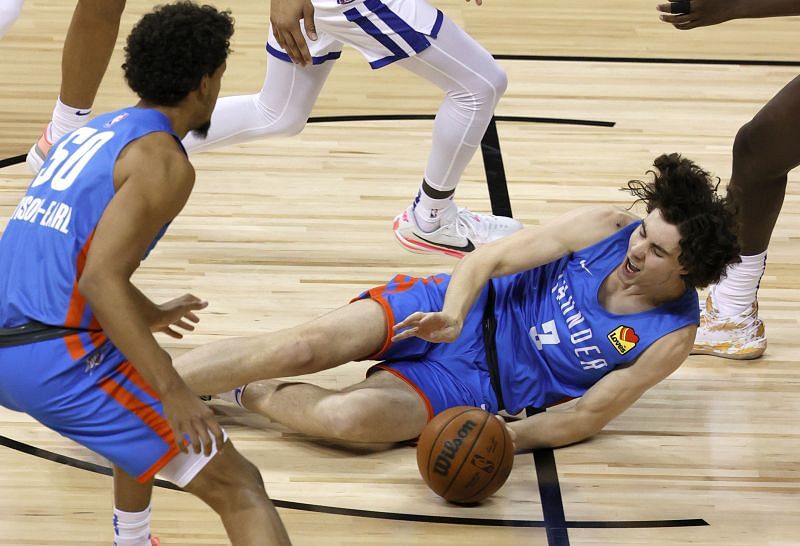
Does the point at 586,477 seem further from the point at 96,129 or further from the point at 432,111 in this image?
the point at 432,111

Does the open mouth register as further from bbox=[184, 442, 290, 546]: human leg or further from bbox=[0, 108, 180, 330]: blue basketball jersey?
bbox=[0, 108, 180, 330]: blue basketball jersey

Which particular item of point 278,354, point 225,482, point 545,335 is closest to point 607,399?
point 545,335

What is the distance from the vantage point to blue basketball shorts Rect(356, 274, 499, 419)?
3.81 m

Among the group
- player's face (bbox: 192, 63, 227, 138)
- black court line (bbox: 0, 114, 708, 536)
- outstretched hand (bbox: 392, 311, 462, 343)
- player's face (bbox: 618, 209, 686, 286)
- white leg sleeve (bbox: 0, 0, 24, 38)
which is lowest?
black court line (bbox: 0, 114, 708, 536)

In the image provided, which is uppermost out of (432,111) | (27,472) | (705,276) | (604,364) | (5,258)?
(5,258)

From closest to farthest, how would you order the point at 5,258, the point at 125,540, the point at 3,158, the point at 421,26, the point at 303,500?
1. the point at 5,258
2. the point at 125,540
3. the point at 303,500
4. the point at 421,26
5. the point at 3,158

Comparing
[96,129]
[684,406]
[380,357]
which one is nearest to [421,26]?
[380,357]

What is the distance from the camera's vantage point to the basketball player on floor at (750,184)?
4012 millimetres

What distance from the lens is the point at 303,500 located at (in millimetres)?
3580

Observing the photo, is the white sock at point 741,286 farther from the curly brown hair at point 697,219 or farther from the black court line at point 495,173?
the black court line at point 495,173

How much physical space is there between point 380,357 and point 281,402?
343 millimetres

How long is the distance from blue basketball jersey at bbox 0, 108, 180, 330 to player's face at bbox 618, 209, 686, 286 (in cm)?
157

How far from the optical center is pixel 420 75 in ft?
15.7

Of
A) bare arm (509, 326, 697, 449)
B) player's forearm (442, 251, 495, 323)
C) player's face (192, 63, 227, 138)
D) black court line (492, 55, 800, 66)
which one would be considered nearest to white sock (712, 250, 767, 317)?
bare arm (509, 326, 697, 449)
